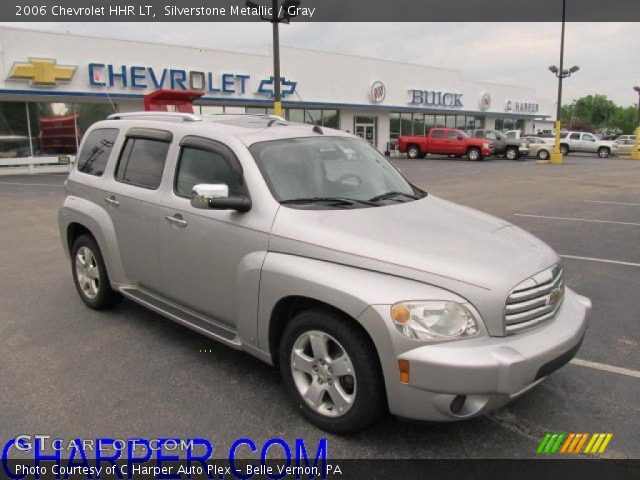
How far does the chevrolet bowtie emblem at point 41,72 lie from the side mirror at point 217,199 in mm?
20161

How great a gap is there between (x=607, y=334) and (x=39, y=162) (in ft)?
75.4

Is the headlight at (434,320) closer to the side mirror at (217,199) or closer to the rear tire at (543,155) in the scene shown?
the side mirror at (217,199)

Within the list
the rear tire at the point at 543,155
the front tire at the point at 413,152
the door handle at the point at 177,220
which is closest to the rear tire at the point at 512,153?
the rear tire at the point at 543,155

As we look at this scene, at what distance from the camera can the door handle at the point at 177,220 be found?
13.0ft

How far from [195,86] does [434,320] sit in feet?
78.9

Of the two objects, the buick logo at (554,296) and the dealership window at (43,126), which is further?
the dealership window at (43,126)

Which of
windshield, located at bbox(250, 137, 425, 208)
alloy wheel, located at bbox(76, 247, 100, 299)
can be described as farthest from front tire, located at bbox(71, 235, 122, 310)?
windshield, located at bbox(250, 137, 425, 208)

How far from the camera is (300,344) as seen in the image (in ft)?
10.5

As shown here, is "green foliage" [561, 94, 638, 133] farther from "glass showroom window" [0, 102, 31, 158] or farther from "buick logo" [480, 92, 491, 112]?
"glass showroom window" [0, 102, 31, 158]

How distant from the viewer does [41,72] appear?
2023cm

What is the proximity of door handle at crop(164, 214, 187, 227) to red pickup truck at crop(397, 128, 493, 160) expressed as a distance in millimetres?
28820

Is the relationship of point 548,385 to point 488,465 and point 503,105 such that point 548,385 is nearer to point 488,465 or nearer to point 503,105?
point 488,465

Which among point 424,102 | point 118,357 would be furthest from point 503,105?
point 118,357

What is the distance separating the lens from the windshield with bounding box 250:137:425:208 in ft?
12.0
